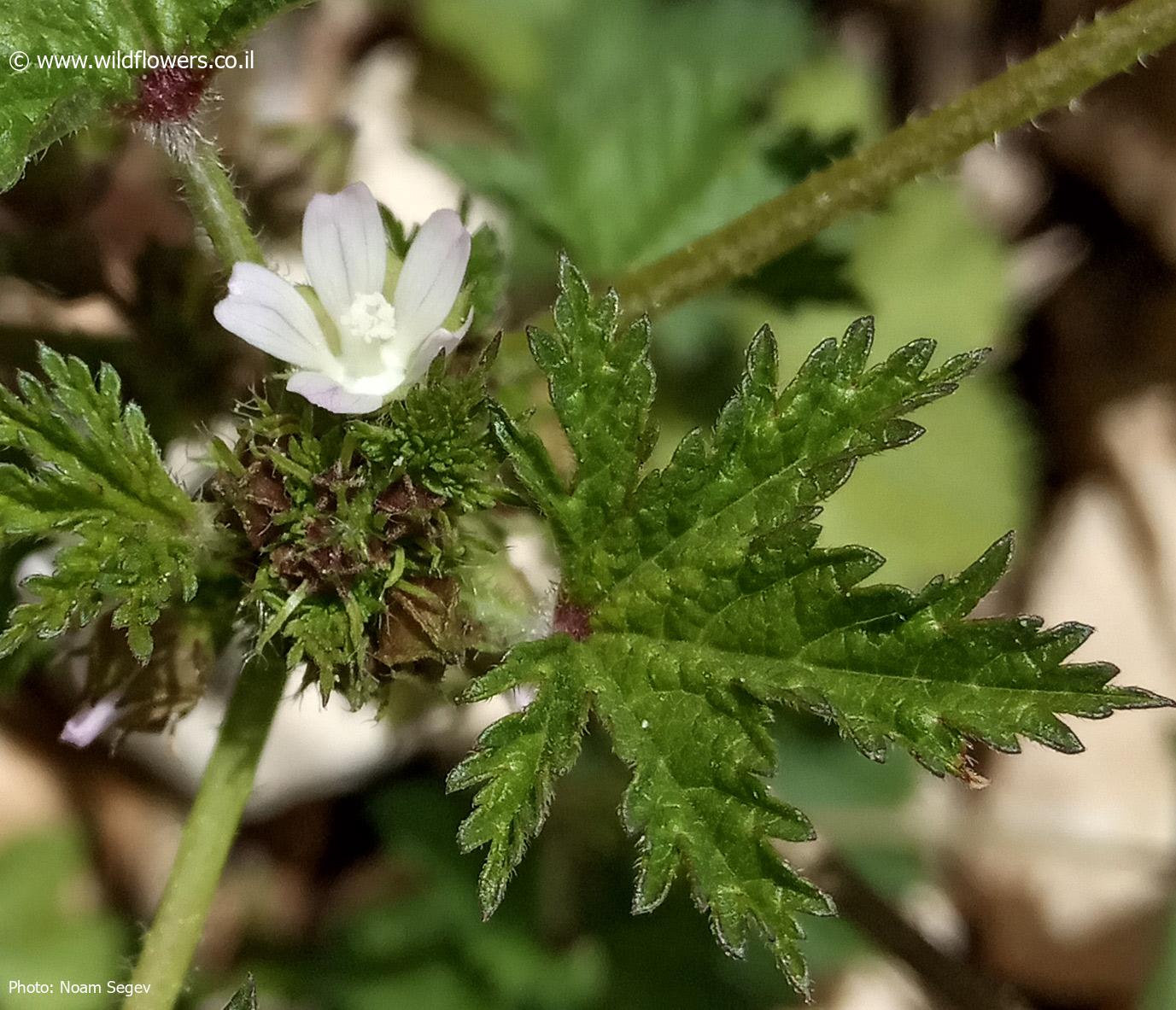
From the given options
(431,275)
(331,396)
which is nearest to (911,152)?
(431,275)

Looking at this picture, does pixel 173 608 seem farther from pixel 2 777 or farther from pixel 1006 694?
pixel 2 777

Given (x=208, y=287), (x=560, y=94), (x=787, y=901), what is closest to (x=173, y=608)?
(x=208, y=287)

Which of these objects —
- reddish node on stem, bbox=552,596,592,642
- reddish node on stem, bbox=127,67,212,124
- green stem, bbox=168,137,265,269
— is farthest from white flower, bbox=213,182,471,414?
reddish node on stem, bbox=552,596,592,642

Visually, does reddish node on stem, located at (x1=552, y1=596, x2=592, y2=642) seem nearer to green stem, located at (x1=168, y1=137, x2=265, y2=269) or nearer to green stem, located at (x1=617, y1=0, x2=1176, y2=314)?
green stem, located at (x1=617, y1=0, x2=1176, y2=314)

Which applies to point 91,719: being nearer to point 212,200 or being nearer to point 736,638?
point 212,200

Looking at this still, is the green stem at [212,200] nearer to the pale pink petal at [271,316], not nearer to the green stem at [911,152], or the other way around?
the pale pink petal at [271,316]
